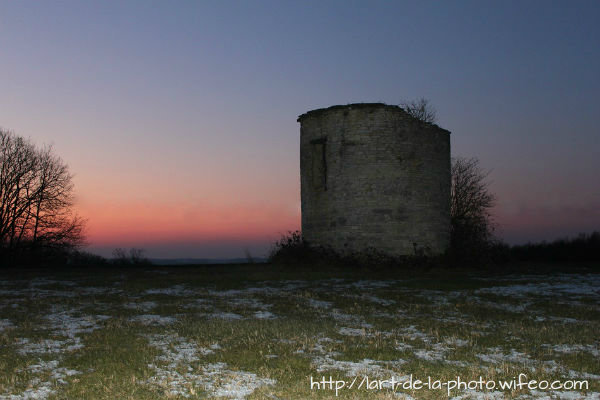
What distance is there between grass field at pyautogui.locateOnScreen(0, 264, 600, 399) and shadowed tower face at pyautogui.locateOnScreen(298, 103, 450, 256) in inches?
302

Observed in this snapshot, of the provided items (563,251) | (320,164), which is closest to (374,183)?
(320,164)

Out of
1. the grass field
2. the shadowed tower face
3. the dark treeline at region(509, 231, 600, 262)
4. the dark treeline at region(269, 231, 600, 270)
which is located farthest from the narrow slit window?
the dark treeline at region(509, 231, 600, 262)

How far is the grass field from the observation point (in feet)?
17.4

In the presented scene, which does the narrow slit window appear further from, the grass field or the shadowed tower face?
the grass field

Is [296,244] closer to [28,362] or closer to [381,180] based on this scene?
[381,180]

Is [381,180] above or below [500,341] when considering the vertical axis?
above

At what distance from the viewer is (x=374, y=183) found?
2170 cm

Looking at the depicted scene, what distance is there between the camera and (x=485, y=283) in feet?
52.1

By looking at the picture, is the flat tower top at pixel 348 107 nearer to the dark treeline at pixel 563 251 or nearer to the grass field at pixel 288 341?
the grass field at pixel 288 341

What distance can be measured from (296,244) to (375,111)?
20.5 ft

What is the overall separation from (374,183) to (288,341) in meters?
15.0

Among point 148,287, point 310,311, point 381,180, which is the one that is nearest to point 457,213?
point 381,180

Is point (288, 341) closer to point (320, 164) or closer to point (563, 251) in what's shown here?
point (320, 164)

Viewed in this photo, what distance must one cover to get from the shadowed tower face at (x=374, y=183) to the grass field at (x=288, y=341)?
7660mm
